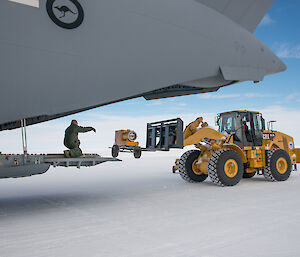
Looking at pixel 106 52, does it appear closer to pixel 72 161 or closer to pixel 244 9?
pixel 72 161

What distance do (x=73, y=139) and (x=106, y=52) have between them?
171 centimetres

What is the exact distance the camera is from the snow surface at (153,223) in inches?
123

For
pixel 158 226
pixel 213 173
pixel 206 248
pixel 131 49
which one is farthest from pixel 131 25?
pixel 213 173

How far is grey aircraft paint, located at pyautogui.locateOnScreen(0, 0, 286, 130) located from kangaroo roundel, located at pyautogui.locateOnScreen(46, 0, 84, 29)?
13 millimetres

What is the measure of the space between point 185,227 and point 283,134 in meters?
6.97

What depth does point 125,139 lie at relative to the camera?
23.9 feet

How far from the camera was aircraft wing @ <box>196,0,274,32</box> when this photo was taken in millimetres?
5707

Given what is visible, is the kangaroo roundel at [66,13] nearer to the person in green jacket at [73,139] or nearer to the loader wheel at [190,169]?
the person in green jacket at [73,139]

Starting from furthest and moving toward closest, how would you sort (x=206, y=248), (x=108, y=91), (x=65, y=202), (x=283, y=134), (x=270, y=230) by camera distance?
(x=283, y=134)
(x=65, y=202)
(x=108, y=91)
(x=270, y=230)
(x=206, y=248)

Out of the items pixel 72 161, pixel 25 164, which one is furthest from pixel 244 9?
pixel 25 164

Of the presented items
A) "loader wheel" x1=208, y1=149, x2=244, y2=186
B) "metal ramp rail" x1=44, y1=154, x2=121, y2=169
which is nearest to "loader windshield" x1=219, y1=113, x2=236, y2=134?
"loader wheel" x1=208, y1=149, x2=244, y2=186

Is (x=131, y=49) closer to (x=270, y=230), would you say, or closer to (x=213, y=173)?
(x=270, y=230)

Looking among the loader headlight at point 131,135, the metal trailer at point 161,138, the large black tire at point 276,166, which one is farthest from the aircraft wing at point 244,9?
the large black tire at point 276,166

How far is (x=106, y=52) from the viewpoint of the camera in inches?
168
